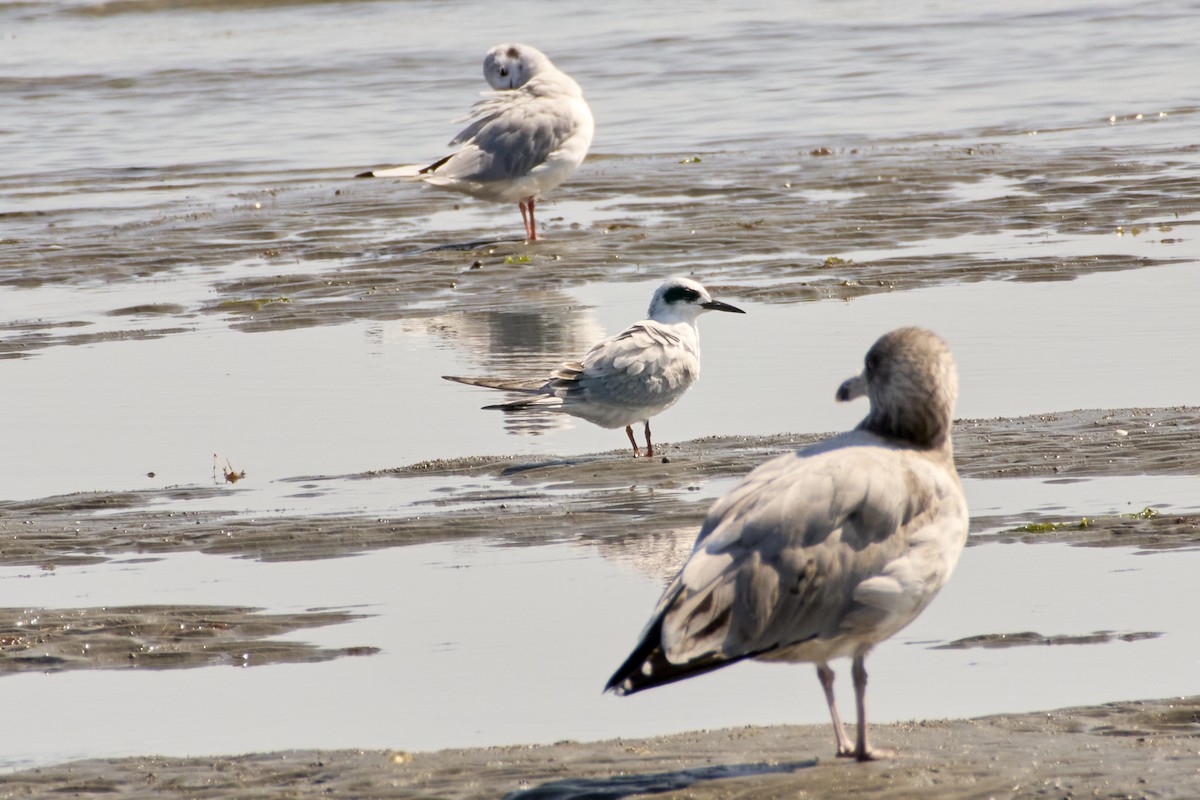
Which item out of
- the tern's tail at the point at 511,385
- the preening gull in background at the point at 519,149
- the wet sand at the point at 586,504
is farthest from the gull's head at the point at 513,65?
the wet sand at the point at 586,504

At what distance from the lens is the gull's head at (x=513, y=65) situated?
1755 cm

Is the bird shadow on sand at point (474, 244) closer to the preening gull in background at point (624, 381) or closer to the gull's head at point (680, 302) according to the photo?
the gull's head at point (680, 302)

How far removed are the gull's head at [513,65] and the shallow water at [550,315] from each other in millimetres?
1249

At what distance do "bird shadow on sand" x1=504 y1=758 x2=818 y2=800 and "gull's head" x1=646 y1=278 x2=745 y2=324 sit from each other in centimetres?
499

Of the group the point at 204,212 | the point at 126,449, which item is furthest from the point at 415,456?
the point at 204,212

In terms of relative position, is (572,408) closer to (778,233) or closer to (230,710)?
(230,710)

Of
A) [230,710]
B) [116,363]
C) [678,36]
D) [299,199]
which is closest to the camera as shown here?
[230,710]

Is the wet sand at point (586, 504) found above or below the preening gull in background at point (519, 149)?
below

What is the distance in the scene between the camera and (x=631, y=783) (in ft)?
15.9

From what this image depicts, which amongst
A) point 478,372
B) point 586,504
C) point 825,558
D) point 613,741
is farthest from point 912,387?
point 478,372

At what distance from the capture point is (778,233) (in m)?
15.3

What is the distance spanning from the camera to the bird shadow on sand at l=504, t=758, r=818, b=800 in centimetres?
479

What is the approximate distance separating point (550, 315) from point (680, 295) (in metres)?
2.98

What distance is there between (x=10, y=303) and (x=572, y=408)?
6408 mm
